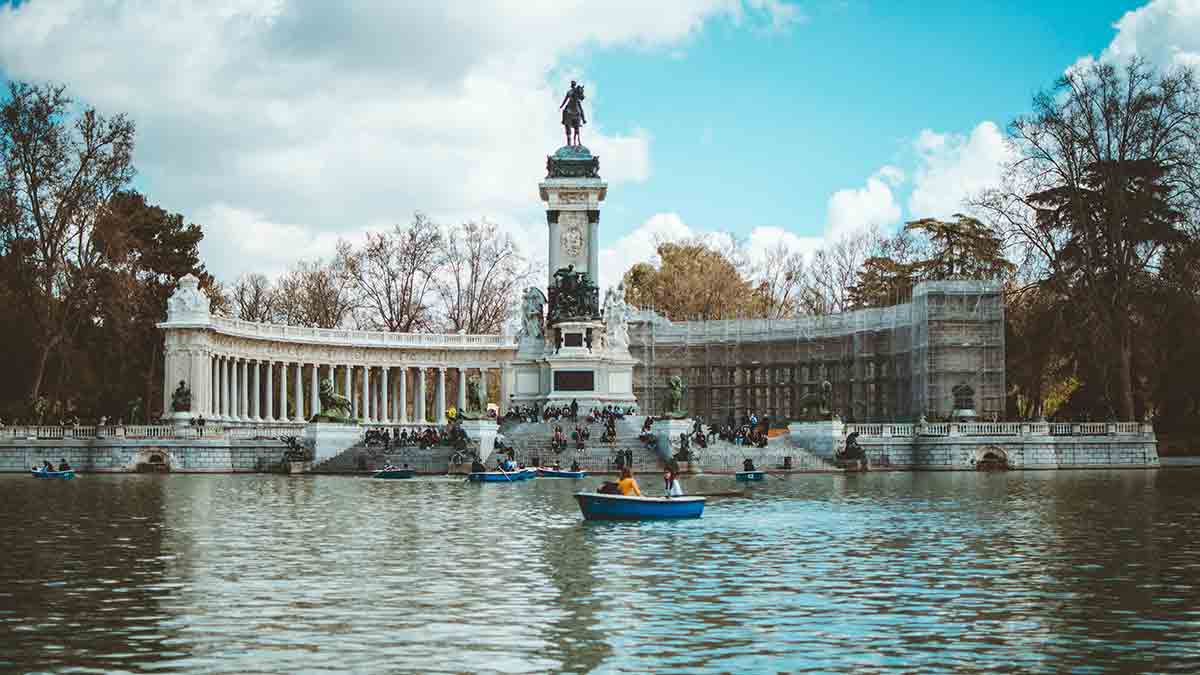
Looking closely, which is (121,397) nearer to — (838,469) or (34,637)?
(838,469)

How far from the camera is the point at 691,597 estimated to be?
18.3m

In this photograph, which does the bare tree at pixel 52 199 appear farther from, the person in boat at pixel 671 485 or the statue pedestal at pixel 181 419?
the person in boat at pixel 671 485

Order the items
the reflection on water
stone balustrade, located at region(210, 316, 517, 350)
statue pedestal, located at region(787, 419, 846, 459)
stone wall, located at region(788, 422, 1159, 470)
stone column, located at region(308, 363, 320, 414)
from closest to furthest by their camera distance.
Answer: the reflection on water, statue pedestal, located at region(787, 419, 846, 459), stone wall, located at region(788, 422, 1159, 470), stone balustrade, located at region(210, 316, 517, 350), stone column, located at region(308, 363, 320, 414)

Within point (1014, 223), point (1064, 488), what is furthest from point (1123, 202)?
point (1064, 488)

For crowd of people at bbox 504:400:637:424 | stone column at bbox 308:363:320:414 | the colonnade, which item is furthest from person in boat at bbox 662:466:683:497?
stone column at bbox 308:363:320:414

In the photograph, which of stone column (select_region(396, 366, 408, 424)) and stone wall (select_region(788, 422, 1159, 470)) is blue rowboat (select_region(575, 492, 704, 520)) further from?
stone column (select_region(396, 366, 408, 424))

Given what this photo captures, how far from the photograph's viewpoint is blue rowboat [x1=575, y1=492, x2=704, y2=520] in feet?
93.6

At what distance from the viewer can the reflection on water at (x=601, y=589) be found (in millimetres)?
14258

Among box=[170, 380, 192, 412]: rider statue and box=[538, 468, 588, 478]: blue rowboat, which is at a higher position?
box=[170, 380, 192, 412]: rider statue

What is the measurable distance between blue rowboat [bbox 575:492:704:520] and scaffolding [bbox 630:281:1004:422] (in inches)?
1386

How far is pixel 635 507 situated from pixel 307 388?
232ft

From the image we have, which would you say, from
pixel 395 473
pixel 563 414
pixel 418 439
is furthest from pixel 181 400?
pixel 395 473

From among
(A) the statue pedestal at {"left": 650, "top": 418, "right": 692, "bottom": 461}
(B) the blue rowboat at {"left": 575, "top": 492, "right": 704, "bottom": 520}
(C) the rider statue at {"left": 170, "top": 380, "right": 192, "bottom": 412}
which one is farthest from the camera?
(C) the rider statue at {"left": 170, "top": 380, "right": 192, "bottom": 412}

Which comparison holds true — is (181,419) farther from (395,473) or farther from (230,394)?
(395,473)
